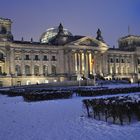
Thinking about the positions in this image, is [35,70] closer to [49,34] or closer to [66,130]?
[49,34]

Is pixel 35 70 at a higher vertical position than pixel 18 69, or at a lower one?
lower

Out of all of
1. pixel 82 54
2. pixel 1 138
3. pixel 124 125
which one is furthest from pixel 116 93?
pixel 82 54

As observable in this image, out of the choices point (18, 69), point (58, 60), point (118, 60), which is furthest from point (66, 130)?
point (118, 60)

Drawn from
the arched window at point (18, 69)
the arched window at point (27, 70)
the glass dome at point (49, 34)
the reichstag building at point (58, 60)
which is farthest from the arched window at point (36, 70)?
the glass dome at point (49, 34)

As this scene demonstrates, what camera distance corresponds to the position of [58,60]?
103500 millimetres

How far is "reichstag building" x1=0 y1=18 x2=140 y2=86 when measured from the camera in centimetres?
9212

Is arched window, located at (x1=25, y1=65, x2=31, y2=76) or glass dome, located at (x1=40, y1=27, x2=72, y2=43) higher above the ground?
glass dome, located at (x1=40, y1=27, x2=72, y2=43)

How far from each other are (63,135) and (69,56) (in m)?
89.1

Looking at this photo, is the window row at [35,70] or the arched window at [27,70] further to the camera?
the arched window at [27,70]

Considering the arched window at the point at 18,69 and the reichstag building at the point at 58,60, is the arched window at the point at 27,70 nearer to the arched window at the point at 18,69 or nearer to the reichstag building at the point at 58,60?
the reichstag building at the point at 58,60

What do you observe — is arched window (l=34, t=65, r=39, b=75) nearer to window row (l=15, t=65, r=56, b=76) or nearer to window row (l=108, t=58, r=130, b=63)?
window row (l=15, t=65, r=56, b=76)

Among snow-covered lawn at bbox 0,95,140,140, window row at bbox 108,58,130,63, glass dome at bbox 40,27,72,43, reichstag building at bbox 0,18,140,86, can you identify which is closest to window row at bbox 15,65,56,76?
reichstag building at bbox 0,18,140,86

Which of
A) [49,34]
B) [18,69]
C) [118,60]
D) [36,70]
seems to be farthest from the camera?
[49,34]

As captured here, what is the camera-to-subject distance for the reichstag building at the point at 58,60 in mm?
92125
